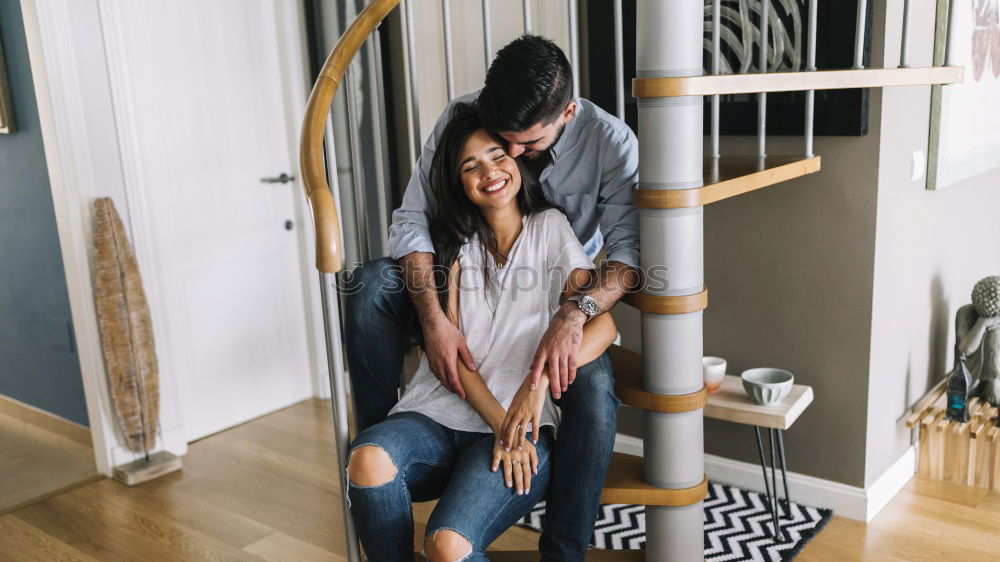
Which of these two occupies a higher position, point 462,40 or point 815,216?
point 462,40

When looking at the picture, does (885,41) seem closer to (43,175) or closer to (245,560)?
(245,560)

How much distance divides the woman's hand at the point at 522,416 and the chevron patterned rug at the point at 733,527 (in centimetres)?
80

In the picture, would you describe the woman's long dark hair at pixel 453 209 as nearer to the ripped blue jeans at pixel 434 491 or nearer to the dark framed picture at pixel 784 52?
the ripped blue jeans at pixel 434 491

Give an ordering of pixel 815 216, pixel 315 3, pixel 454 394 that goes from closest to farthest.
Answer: pixel 454 394, pixel 815 216, pixel 315 3

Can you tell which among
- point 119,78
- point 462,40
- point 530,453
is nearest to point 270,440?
point 119,78

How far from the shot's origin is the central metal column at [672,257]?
59.2 inches

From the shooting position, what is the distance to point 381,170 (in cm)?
337

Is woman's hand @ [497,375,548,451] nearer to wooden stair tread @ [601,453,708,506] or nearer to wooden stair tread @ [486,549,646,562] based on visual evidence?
wooden stair tread @ [601,453,708,506]

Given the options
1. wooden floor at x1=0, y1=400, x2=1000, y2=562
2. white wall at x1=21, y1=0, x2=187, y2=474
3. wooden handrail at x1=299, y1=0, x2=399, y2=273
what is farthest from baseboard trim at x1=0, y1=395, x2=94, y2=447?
wooden handrail at x1=299, y1=0, x2=399, y2=273

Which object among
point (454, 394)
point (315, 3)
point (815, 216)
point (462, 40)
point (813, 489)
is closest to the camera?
point (454, 394)

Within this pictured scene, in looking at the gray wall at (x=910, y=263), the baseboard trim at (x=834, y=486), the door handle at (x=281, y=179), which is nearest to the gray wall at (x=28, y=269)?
the door handle at (x=281, y=179)

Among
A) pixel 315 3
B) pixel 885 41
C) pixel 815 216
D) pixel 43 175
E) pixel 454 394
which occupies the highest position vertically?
pixel 315 3

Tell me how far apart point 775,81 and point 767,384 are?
3.13 ft

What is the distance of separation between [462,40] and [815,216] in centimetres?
138
